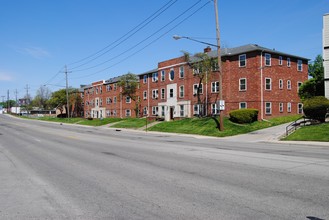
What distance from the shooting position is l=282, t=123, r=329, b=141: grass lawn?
21.4 meters

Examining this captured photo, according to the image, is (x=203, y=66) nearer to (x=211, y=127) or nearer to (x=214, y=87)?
(x=214, y=87)

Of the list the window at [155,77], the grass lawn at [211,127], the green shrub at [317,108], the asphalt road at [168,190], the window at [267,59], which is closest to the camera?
the asphalt road at [168,190]

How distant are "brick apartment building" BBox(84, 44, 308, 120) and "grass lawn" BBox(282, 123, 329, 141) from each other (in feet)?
37.7

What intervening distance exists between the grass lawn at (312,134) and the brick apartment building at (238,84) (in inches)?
452

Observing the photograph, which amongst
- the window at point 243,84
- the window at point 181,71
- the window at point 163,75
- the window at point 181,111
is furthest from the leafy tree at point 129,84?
the window at point 243,84

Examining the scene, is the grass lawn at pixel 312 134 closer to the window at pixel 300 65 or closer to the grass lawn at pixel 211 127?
the grass lawn at pixel 211 127

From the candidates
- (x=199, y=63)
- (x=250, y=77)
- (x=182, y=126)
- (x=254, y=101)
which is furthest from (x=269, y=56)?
(x=182, y=126)

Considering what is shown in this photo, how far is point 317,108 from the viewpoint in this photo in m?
25.2

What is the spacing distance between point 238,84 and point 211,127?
885 cm

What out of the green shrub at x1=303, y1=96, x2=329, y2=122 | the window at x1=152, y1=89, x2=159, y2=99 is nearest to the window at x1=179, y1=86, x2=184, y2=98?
the window at x1=152, y1=89, x2=159, y2=99

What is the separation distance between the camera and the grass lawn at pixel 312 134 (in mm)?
21359

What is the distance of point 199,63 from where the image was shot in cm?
3812

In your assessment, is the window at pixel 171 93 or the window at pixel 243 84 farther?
the window at pixel 171 93

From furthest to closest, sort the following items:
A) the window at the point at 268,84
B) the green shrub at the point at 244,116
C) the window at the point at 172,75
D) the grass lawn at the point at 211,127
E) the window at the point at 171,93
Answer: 1. the window at the point at 171,93
2. the window at the point at 172,75
3. the window at the point at 268,84
4. the green shrub at the point at 244,116
5. the grass lawn at the point at 211,127
